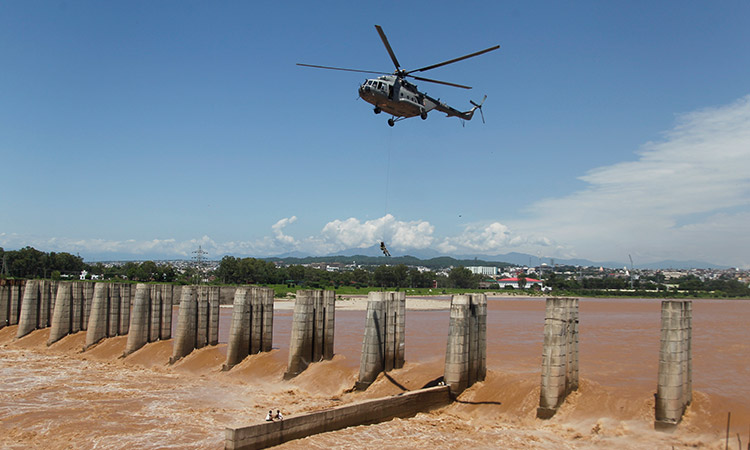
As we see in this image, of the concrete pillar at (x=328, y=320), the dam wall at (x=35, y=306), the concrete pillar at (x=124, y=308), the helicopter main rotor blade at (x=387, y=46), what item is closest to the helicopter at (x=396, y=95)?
the helicopter main rotor blade at (x=387, y=46)

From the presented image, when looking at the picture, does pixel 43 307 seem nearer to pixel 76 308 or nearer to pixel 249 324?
pixel 76 308

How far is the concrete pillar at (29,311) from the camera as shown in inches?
1711

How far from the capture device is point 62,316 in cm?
4103

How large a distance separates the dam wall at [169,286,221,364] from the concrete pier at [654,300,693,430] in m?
22.8

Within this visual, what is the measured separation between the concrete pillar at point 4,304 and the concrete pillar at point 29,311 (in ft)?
14.7

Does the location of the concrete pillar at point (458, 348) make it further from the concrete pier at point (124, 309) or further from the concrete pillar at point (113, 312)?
the concrete pillar at point (113, 312)

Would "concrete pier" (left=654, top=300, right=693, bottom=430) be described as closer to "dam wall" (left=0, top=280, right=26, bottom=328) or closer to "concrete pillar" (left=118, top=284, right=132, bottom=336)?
"concrete pillar" (left=118, top=284, right=132, bottom=336)

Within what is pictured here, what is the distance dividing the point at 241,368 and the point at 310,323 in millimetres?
4738

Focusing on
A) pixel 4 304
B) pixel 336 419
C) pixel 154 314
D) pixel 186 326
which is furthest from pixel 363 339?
pixel 4 304

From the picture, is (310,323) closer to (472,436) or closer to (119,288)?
(472,436)

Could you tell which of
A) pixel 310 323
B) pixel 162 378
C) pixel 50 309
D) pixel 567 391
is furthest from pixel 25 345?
pixel 567 391

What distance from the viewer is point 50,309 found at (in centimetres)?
4491

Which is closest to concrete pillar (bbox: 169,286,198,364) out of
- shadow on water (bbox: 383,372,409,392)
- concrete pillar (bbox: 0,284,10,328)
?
shadow on water (bbox: 383,372,409,392)

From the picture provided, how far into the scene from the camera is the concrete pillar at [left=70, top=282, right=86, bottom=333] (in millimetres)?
41688
